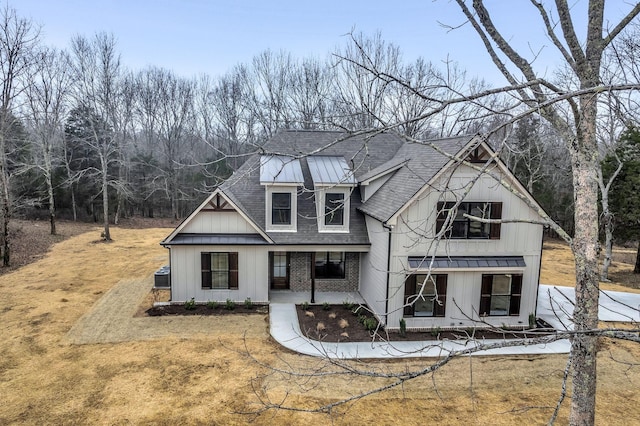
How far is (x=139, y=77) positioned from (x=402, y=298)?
3766 cm

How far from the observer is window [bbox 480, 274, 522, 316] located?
12.3 m

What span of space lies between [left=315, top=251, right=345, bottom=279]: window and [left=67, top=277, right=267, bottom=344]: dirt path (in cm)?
363

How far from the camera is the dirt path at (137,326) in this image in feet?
37.2

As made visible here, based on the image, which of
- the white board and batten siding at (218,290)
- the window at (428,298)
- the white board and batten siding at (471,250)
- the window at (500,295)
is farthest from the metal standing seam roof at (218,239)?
the window at (500,295)

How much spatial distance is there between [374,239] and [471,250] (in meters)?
3.32

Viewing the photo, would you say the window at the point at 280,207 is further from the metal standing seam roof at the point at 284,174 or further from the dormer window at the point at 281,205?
the metal standing seam roof at the point at 284,174

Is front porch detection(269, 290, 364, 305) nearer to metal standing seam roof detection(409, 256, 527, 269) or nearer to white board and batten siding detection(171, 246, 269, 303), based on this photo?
white board and batten siding detection(171, 246, 269, 303)

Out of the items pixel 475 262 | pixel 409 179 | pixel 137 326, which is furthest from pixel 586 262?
pixel 137 326

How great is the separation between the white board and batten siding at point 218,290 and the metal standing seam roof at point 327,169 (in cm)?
345

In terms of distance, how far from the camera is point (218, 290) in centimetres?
1405

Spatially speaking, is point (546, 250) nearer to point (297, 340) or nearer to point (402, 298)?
point (402, 298)

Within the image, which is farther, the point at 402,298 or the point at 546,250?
the point at 546,250

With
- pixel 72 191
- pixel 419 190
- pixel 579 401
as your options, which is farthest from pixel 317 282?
pixel 72 191

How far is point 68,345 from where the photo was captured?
1062cm
